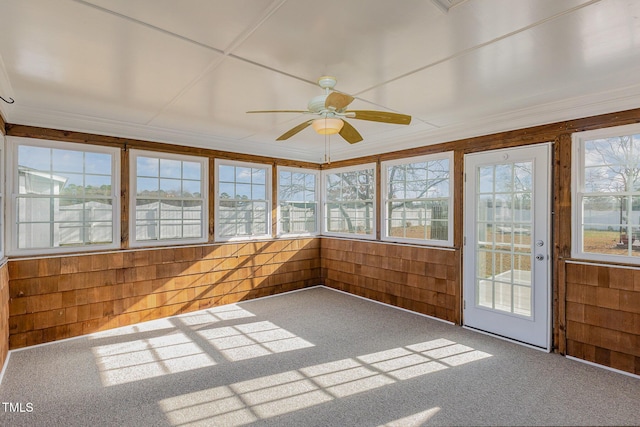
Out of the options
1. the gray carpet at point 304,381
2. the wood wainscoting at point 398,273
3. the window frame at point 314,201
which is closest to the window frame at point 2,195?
the gray carpet at point 304,381

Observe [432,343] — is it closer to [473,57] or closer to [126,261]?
[473,57]

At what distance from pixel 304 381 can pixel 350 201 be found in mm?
3463

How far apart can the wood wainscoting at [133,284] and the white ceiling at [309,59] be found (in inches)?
64.5

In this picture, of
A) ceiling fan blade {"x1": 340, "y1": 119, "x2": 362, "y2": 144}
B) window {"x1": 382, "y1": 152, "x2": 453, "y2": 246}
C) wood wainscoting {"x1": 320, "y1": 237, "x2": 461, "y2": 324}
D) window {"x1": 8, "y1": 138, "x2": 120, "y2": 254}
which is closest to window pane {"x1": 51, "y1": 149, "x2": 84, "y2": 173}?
window {"x1": 8, "y1": 138, "x2": 120, "y2": 254}

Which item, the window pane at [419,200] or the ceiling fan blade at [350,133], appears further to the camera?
the window pane at [419,200]

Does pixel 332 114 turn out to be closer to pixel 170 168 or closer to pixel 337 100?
pixel 337 100

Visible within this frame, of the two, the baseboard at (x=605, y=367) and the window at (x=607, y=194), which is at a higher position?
the window at (x=607, y=194)

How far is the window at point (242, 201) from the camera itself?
5105 millimetres

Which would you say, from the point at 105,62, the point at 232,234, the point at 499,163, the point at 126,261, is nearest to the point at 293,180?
the point at 232,234

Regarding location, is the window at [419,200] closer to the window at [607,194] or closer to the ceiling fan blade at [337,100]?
the window at [607,194]

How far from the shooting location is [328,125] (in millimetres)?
2730

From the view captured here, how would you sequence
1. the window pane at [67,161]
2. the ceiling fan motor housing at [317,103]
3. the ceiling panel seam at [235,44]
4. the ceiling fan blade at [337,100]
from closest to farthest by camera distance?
the ceiling panel seam at [235,44] < the ceiling fan blade at [337,100] < the ceiling fan motor housing at [317,103] < the window pane at [67,161]

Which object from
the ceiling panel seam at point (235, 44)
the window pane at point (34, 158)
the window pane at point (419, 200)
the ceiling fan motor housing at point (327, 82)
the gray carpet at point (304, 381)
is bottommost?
the gray carpet at point (304, 381)

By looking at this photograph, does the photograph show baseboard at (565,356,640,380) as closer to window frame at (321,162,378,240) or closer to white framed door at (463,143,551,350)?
white framed door at (463,143,551,350)
